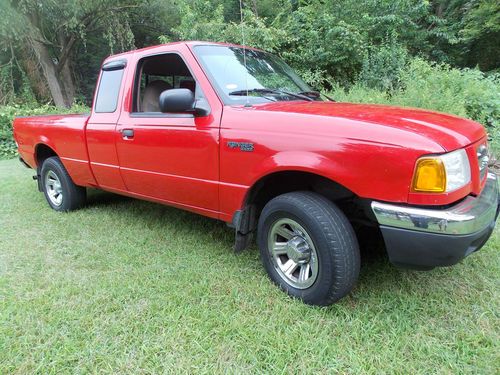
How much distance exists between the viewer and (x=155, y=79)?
13.5ft

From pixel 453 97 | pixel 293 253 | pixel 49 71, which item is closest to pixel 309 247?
pixel 293 253

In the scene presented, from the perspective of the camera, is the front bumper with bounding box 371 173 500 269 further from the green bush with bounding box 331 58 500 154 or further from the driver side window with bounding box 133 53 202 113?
the green bush with bounding box 331 58 500 154

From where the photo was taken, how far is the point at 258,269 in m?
3.04

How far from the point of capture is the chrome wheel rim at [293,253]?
8.17 feet

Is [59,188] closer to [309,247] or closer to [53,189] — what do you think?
[53,189]

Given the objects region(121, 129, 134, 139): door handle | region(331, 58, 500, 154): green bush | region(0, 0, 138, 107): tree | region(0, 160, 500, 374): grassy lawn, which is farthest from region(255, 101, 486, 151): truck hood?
region(0, 0, 138, 107): tree

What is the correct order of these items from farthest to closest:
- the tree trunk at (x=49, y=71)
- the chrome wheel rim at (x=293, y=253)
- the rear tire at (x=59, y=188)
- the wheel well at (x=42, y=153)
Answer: the tree trunk at (x=49, y=71) → the wheel well at (x=42, y=153) → the rear tire at (x=59, y=188) → the chrome wheel rim at (x=293, y=253)

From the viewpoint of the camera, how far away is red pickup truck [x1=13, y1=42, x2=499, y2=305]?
201 centimetres

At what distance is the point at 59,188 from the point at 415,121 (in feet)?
14.2

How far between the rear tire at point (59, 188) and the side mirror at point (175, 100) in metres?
2.56

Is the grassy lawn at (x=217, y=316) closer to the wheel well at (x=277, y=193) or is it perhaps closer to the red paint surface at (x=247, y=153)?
the wheel well at (x=277, y=193)

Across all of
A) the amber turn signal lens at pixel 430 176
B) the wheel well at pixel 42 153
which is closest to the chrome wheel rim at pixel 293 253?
the amber turn signal lens at pixel 430 176

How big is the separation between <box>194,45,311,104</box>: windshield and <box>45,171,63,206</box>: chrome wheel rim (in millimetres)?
2903

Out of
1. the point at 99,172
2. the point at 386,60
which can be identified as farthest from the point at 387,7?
the point at 99,172
